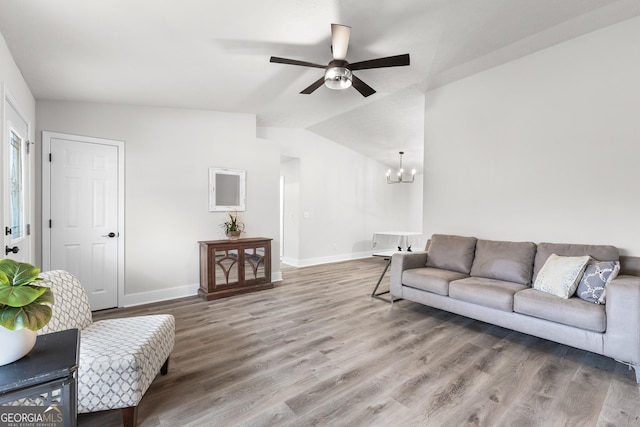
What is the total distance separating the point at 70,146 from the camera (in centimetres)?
341

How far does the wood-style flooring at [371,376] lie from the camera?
181 centimetres

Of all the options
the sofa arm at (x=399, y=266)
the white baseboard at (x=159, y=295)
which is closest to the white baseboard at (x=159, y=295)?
the white baseboard at (x=159, y=295)

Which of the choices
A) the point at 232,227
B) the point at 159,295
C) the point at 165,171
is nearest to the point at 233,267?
the point at 232,227

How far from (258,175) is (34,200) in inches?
106

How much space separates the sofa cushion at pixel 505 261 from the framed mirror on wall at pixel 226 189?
11.2ft

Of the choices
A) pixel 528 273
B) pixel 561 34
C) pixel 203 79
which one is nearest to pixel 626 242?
pixel 528 273

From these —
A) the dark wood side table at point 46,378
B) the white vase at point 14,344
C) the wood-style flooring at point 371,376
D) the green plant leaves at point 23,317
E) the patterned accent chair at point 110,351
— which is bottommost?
the wood-style flooring at point 371,376

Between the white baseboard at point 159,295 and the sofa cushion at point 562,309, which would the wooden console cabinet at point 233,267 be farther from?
the sofa cushion at point 562,309

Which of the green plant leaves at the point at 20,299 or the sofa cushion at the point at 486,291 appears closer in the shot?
the green plant leaves at the point at 20,299

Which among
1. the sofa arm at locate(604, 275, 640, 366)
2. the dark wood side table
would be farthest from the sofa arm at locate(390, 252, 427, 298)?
the dark wood side table

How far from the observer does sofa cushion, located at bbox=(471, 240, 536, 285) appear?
314 cm

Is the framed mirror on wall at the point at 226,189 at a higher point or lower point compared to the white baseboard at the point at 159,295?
higher

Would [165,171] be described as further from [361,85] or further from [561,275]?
[561,275]

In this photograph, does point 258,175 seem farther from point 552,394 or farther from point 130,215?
point 552,394
